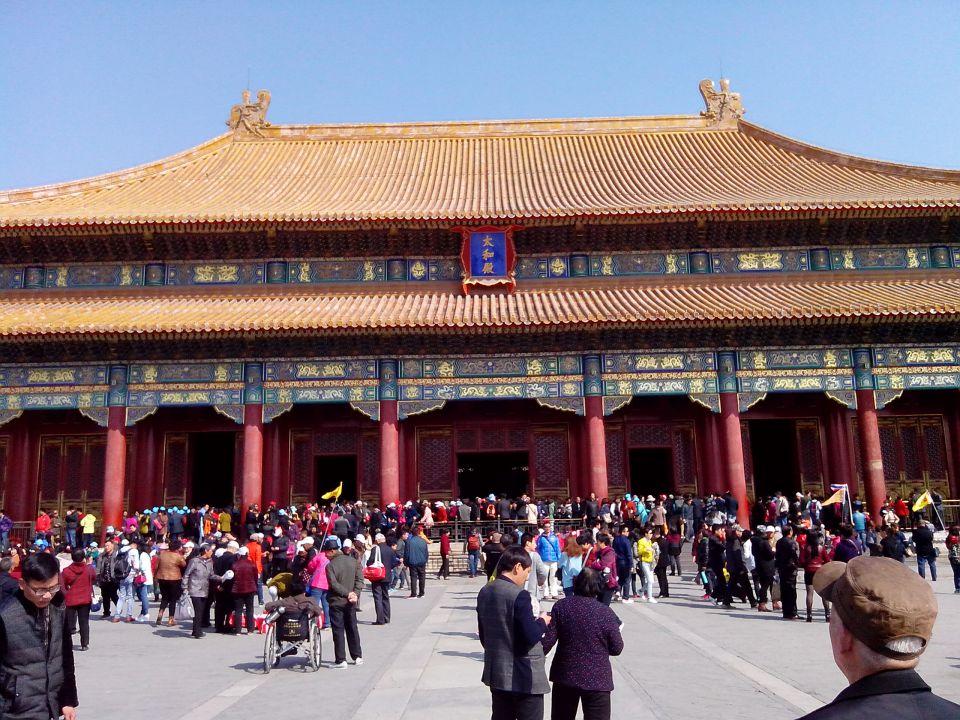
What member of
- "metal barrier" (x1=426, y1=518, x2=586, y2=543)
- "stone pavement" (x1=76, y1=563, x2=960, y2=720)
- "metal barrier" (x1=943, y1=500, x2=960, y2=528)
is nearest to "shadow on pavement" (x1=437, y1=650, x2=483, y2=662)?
"stone pavement" (x1=76, y1=563, x2=960, y2=720)

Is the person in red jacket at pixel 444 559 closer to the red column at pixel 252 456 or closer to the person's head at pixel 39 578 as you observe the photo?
the red column at pixel 252 456

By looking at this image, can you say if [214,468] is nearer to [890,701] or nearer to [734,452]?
[734,452]

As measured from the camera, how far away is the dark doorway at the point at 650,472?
2573 centimetres

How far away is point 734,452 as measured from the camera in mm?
21531

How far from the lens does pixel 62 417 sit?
23.7m

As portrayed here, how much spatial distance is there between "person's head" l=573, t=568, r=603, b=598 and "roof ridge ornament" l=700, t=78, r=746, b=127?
29.9 m

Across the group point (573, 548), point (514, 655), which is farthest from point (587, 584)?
point (573, 548)

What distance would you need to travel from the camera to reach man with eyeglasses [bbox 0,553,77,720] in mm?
4258

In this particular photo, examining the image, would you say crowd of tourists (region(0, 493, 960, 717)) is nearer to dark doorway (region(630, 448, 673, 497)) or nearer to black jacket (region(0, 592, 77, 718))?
black jacket (region(0, 592, 77, 718))

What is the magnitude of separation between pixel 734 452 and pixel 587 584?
1761cm

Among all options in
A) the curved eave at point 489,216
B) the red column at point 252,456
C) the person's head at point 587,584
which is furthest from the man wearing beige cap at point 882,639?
the curved eave at point 489,216

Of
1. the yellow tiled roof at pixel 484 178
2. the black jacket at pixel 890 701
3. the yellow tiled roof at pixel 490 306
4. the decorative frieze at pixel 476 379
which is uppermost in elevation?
the yellow tiled roof at pixel 484 178

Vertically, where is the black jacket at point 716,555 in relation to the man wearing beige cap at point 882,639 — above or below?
Answer: below

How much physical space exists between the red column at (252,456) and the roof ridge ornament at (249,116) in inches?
578
